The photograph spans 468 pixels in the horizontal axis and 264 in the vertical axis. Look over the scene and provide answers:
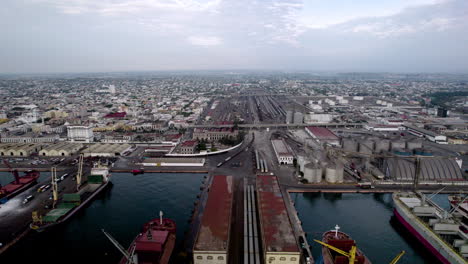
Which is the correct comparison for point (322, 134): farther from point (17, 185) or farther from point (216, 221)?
point (17, 185)

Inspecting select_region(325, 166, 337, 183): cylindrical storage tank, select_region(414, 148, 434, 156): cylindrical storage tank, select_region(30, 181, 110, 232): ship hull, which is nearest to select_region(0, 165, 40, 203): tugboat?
select_region(30, 181, 110, 232): ship hull

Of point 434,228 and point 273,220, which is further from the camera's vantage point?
point 434,228

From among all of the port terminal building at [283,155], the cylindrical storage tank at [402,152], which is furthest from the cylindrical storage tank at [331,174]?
the cylindrical storage tank at [402,152]

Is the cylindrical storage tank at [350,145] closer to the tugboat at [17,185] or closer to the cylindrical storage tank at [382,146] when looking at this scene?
the cylindrical storage tank at [382,146]

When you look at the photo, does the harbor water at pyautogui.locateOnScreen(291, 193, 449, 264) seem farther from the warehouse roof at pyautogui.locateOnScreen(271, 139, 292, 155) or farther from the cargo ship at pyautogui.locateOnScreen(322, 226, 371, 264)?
the warehouse roof at pyautogui.locateOnScreen(271, 139, 292, 155)

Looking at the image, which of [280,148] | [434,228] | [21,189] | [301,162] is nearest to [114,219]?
[21,189]
